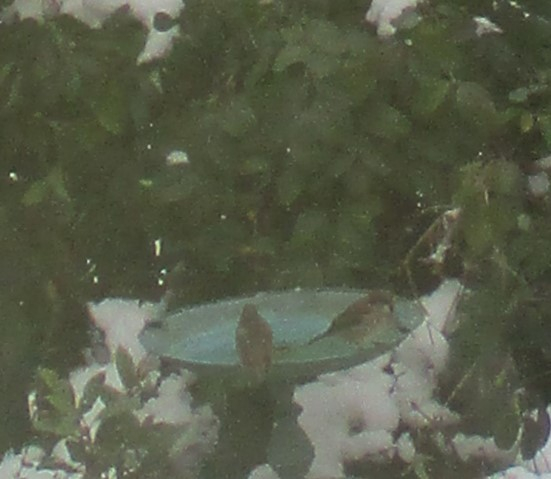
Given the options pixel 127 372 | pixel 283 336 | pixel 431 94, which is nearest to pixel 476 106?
pixel 431 94

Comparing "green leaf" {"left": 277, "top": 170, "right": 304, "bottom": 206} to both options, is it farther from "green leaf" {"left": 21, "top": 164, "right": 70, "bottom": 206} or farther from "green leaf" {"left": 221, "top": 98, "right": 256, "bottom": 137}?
"green leaf" {"left": 21, "top": 164, "right": 70, "bottom": 206}

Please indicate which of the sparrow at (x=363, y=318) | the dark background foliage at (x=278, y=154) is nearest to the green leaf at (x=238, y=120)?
the dark background foliage at (x=278, y=154)

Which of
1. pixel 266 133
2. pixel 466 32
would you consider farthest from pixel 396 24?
pixel 266 133

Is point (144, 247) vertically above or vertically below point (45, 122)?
below

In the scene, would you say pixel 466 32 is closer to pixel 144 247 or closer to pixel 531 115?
pixel 531 115

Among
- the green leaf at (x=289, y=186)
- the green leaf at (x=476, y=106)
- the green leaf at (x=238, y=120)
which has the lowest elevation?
the green leaf at (x=289, y=186)

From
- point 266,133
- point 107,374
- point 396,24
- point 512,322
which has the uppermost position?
point 396,24

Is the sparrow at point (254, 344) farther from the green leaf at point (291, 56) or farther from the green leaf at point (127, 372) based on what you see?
the green leaf at point (291, 56)
